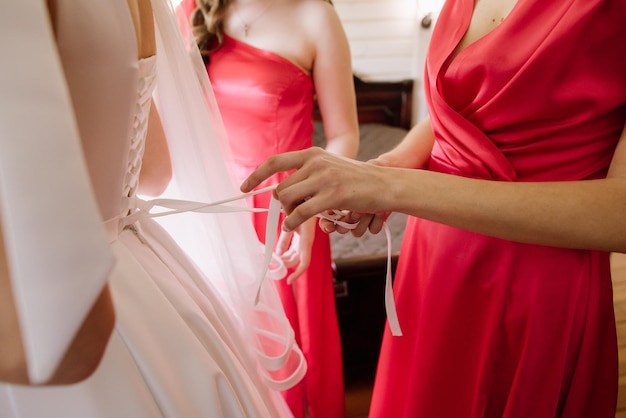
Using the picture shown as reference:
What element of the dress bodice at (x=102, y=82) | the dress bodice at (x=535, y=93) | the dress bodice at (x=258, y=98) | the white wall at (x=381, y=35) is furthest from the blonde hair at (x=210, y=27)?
the white wall at (x=381, y=35)

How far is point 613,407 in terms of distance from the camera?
0.82 metres

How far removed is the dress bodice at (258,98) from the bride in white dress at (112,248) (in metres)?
0.51

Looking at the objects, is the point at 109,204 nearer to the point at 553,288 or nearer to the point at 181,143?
the point at 181,143

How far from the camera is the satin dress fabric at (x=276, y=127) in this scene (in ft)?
4.31

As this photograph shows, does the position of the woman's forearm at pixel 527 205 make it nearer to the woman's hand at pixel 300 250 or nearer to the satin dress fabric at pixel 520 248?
the satin dress fabric at pixel 520 248

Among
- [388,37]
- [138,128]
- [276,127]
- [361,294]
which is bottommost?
[361,294]

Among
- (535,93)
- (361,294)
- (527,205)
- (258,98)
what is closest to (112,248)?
(527,205)

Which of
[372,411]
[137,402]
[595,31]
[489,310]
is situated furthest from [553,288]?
[137,402]

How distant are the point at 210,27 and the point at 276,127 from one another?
356mm

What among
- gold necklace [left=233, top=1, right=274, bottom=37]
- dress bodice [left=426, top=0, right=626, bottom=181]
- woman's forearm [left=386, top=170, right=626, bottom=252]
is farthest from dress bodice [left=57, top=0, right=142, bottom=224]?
gold necklace [left=233, top=1, right=274, bottom=37]

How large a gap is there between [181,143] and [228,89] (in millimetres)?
589

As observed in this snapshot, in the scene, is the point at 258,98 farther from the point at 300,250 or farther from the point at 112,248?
the point at 112,248

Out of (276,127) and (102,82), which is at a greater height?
(102,82)

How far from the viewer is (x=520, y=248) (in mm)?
779
